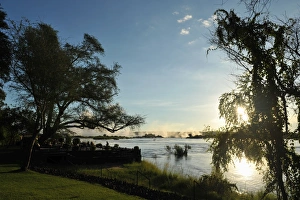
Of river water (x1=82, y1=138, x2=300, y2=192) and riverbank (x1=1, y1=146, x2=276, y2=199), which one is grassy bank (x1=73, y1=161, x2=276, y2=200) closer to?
riverbank (x1=1, y1=146, x2=276, y2=199)

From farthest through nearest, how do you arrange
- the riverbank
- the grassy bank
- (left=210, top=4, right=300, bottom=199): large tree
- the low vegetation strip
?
the grassy bank
the riverbank
the low vegetation strip
(left=210, top=4, right=300, bottom=199): large tree

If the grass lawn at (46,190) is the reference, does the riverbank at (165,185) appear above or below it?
below

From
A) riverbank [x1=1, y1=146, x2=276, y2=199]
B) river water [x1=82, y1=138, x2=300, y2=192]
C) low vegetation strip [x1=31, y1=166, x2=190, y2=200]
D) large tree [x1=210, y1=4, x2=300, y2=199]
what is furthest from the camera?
river water [x1=82, y1=138, x2=300, y2=192]

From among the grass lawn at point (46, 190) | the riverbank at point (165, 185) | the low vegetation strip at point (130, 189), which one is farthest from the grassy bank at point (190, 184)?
the grass lawn at point (46, 190)

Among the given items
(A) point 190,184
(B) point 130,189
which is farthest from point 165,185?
(B) point 130,189

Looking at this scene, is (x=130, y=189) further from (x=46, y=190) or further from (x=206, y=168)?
(x=206, y=168)

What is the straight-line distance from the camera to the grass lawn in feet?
38.2

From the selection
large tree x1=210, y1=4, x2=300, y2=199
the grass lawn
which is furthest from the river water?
the grass lawn

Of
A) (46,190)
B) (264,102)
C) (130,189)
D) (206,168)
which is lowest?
(206,168)

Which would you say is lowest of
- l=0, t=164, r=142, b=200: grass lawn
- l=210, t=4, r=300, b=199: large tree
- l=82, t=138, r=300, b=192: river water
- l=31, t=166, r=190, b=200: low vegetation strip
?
l=82, t=138, r=300, b=192: river water

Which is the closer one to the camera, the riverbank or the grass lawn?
the grass lawn

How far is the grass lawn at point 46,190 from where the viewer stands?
11641mm

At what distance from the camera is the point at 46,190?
12.7 m

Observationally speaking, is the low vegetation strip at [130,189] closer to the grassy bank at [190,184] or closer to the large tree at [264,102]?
the grassy bank at [190,184]
